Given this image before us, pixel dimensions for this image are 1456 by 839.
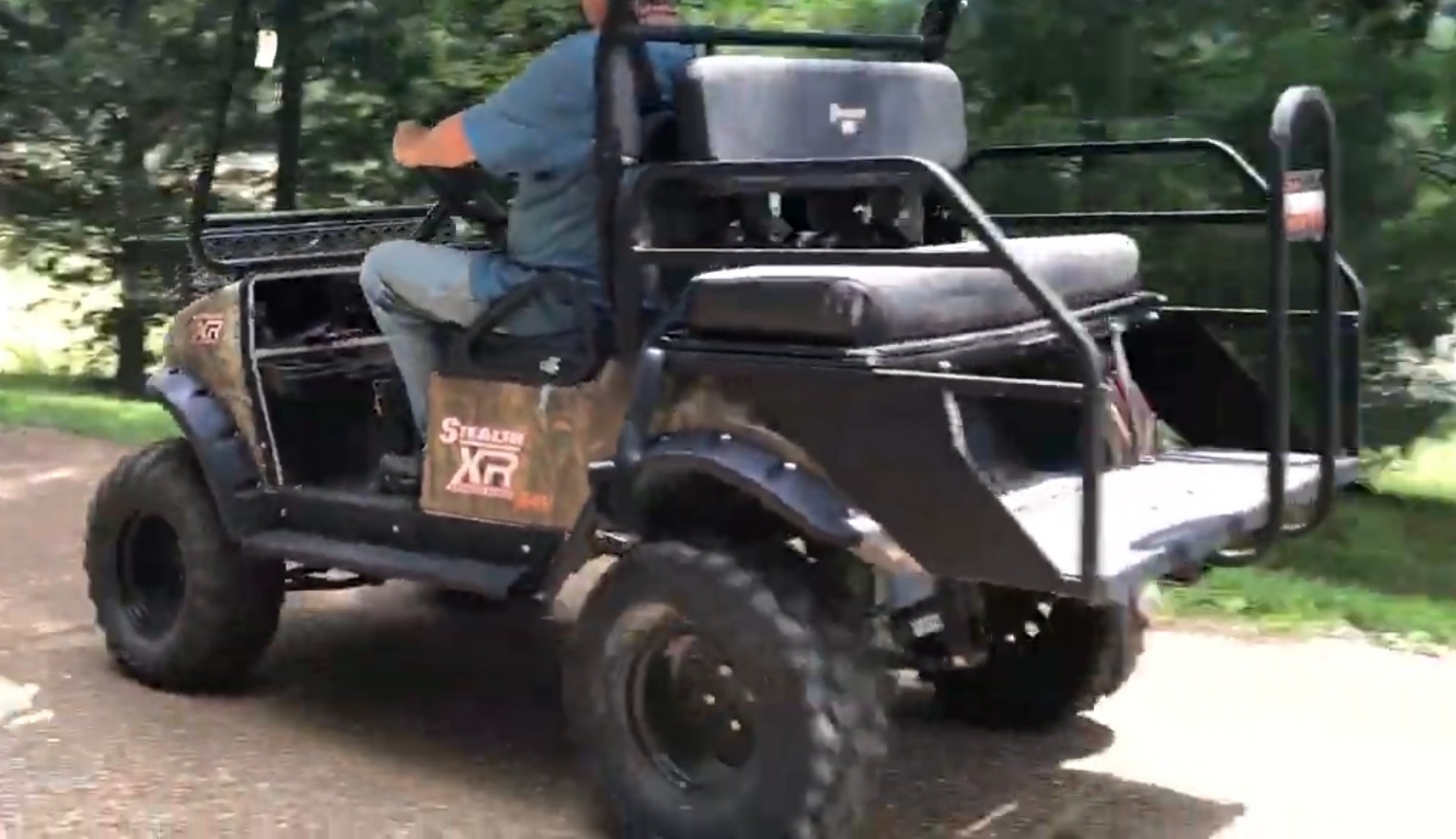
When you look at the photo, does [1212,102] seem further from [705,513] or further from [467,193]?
[705,513]

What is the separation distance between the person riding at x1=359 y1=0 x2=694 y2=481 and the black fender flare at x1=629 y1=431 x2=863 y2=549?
61cm

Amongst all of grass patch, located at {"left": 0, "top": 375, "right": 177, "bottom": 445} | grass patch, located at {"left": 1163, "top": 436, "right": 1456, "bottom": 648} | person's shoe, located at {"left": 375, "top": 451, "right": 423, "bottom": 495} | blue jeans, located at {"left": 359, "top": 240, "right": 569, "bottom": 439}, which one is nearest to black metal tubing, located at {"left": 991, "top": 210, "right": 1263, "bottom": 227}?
blue jeans, located at {"left": 359, "top": 240, "right": 569, "bottom": 439}

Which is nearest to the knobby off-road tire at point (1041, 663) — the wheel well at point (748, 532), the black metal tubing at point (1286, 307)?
the black metal tubing at point (1286, 307)

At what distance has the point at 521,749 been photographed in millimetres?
4582

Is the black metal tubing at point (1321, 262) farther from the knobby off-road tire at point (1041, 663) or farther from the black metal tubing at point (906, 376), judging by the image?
the knobby off-road tire at point (1041, 663)

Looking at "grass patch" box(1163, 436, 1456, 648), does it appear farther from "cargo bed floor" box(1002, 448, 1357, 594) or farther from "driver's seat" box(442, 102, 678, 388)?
"driver's seat" box(442, 102, 678, 388)

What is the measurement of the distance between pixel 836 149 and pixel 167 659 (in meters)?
2.25

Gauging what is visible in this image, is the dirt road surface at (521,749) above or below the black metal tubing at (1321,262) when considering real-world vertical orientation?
below

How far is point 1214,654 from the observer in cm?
546

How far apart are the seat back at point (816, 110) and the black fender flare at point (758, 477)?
2.10ft

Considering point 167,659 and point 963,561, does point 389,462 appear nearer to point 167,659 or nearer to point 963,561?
point 167,659

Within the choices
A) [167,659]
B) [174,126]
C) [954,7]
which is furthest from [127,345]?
[954,7]

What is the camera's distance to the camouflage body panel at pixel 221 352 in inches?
194

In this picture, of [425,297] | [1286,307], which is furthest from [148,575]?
[1286,307]
